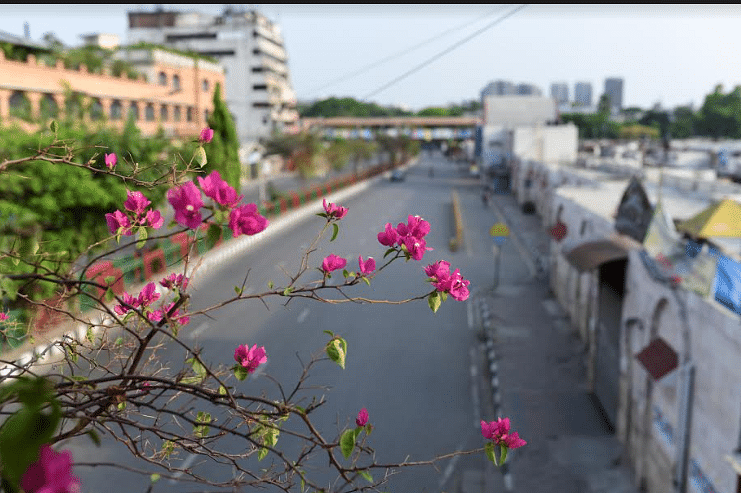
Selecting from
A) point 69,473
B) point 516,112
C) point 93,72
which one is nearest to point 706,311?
point 69,473

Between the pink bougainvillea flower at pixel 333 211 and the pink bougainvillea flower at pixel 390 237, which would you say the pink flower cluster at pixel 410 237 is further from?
the pink bougainvillea flower at pixel 333 211

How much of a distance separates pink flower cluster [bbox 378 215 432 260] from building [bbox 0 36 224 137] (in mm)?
17064

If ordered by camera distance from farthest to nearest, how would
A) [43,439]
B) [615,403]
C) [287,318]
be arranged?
1. [287,318]
2. [615,403]
3. [43,439]

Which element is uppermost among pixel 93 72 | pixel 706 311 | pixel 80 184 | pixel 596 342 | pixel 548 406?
pixel 93 72

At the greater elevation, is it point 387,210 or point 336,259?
point 336,259

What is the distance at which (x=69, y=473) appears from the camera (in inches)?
60.9

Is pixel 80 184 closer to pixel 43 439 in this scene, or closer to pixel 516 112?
pixel 43 439

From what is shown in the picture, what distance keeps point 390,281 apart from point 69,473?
20.5 metres

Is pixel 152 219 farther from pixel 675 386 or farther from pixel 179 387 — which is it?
pixel 675 386

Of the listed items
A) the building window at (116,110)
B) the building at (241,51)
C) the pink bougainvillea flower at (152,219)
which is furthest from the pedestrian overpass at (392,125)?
the pink bougainvillea flower at (152,219)

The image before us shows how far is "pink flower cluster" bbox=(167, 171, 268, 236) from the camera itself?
7.09ft

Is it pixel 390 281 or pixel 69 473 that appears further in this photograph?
pixel 390 281

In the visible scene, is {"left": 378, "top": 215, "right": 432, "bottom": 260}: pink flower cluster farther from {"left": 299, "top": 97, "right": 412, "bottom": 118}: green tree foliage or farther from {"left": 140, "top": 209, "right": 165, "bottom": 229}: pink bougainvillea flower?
{"left": 299, "top": 97, "right": 412, "bottom": 118}: green tree foliage

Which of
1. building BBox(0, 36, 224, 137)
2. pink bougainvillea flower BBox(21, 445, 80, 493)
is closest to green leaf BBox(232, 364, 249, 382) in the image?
pink bougainvillea flower BBox(21, 445, 80, 493)
